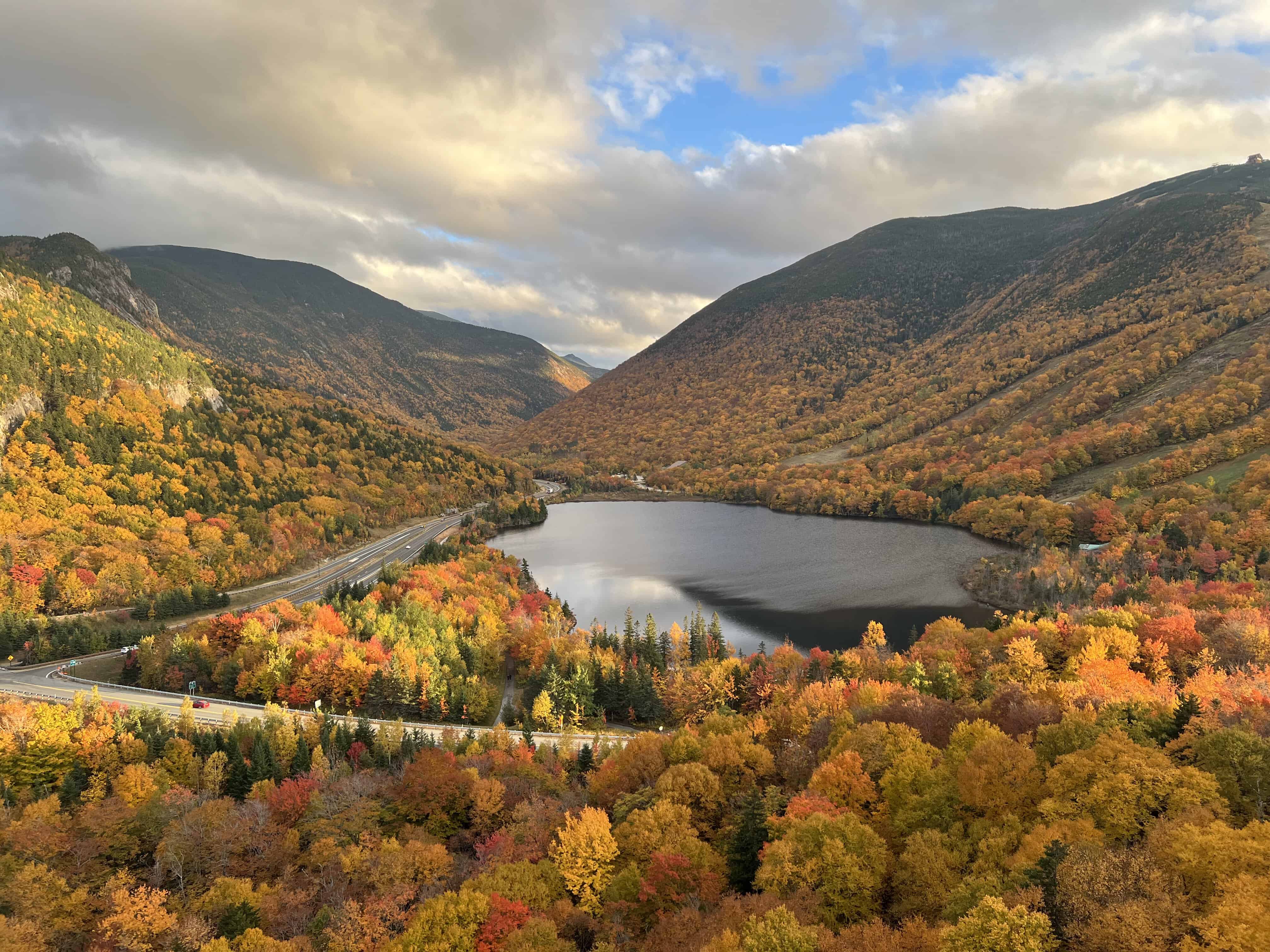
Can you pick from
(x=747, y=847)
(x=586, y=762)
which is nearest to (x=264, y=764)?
(x=586, y=762)

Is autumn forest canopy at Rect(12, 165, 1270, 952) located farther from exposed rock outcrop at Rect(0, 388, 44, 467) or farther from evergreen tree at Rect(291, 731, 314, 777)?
exposed rock outcrop at Rect(0, 388, 44, 467)

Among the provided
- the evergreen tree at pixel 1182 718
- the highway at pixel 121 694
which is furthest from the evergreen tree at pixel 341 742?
the evergreen tree at pixel 1182 718

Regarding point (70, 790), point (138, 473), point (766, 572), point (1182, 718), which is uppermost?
point (138, 473)

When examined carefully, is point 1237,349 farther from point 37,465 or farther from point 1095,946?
point 37,465

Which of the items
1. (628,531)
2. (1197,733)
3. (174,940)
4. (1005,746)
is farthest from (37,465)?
(1197,733)

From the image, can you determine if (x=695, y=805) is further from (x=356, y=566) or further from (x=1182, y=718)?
(x=356, y=566)

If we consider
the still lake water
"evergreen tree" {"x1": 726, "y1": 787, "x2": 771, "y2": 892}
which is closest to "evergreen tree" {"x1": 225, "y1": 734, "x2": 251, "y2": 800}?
"evergreen tree" {"x1": 726, "y1": 787, "x2": 771, "y2": 892}

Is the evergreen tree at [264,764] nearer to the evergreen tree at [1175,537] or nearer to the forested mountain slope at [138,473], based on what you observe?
the forested mountain slope at [138,473]

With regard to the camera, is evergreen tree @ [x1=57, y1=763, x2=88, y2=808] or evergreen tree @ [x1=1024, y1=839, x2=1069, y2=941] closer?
evergreen tree @ [x1=1024, y1=839, x2=1069, y2=941]
